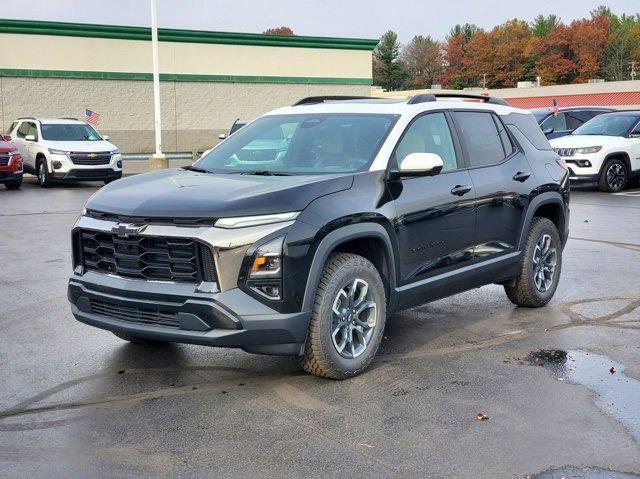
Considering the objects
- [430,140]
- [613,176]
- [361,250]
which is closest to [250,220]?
[361,250]

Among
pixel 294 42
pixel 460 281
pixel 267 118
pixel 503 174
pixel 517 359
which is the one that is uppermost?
pixel 294 42

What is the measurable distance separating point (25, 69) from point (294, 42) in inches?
483

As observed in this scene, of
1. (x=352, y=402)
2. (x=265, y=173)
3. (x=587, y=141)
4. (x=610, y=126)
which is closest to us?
(x=352, y=402)

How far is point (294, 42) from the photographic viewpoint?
4088 centimetres

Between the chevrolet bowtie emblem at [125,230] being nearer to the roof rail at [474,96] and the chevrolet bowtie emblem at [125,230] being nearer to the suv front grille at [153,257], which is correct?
the suv front grille at [153,257]

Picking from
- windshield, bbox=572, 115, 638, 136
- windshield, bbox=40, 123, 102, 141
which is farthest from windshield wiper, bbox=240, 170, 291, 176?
windshield, bbox=40, 123, 102, 141

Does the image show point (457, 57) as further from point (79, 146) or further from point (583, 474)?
point (583, 474)

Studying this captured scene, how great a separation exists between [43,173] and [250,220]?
18.7 m

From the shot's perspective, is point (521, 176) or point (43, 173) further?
point (43, 173)

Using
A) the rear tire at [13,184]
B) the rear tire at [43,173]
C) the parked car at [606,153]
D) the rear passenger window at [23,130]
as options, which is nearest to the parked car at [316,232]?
the parked car at [606,153]

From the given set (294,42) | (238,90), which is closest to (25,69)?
(238,90)

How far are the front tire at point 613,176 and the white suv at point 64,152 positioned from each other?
475 inches

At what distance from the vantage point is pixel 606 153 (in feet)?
65.8

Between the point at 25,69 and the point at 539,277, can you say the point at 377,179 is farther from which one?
the point at 25,69
